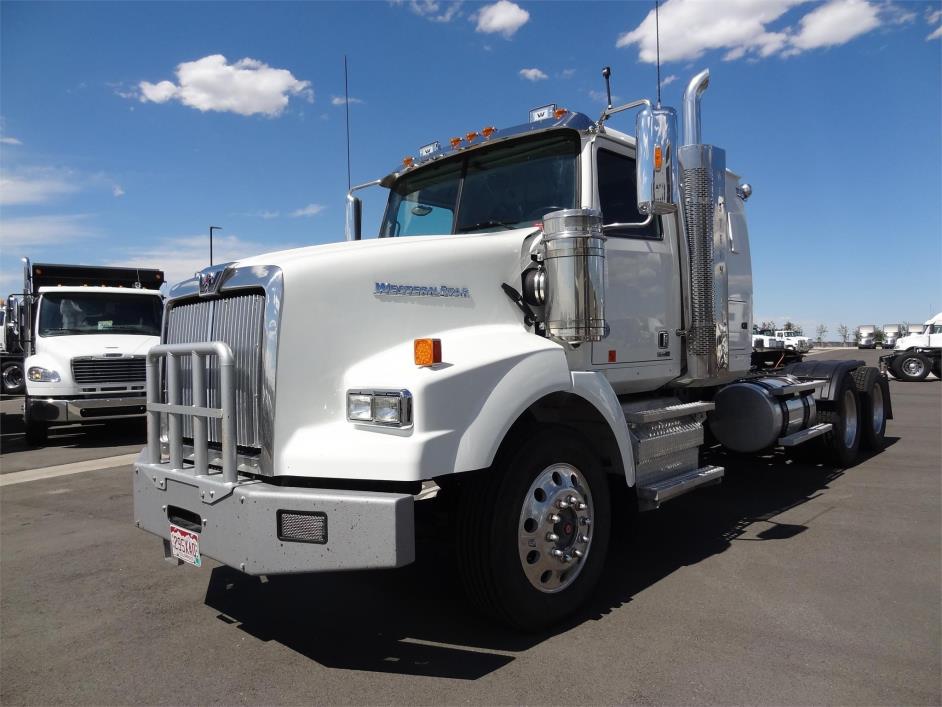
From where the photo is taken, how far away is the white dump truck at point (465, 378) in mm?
2834

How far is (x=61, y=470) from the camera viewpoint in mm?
8234

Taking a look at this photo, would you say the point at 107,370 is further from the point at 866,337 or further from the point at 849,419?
the point at 866,337

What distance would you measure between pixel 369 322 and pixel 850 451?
22.2 feet

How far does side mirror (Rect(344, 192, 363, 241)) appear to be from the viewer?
18.2 feet

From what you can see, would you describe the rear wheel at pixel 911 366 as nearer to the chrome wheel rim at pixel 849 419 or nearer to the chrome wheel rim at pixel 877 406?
the chrome wheel rim at pixel 877 406

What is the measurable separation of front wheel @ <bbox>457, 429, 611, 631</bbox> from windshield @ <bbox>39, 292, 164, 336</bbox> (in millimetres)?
8934

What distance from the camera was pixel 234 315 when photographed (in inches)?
128

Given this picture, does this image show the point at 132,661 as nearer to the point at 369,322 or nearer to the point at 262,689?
the point at 262,689

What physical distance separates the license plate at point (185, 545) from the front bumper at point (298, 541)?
2.3 inches

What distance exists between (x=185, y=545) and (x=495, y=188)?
9.08 feet

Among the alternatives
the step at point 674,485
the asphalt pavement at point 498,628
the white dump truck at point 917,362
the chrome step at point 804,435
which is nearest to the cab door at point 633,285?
the step at point 674,485

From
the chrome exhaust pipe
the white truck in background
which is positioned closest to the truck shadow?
the chrome exhaust pipe

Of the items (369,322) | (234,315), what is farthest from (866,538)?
(234,315)

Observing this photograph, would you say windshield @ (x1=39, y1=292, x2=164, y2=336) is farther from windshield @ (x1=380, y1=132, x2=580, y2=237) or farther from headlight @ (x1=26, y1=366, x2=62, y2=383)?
windshield @ (x1=380, y1=132, x2=580, y2=237)
